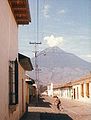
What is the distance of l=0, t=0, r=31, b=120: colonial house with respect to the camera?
9633mm

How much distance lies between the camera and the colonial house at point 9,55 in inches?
379

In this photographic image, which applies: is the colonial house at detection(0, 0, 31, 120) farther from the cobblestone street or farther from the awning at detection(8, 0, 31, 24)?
the cobblestone street

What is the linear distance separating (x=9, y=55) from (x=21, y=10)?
1970mm

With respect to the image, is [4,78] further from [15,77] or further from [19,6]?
[19,6]

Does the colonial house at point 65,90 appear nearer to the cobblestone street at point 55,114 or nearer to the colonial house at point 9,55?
the cobblestone street at point 55,114

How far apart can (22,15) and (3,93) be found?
451 centimetres

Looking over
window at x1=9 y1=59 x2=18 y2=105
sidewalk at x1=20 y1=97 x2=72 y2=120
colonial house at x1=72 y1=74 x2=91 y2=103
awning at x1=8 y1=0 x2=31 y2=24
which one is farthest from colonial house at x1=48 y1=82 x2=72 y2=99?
window at x1=9 y1=59 x2=18 y2=105

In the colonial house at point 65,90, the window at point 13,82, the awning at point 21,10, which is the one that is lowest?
the colonial house at point 65,90

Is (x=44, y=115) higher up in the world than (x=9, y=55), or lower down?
lower down

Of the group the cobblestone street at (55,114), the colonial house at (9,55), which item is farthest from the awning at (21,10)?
the cobblestone street at (55,114)

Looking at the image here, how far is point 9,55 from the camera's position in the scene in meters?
11.5

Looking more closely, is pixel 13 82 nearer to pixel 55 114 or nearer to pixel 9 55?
pixel 9 55

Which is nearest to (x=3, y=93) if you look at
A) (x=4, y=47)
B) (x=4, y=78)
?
(x=4, y=78)

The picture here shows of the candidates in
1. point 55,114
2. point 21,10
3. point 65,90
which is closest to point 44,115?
point 55,114
